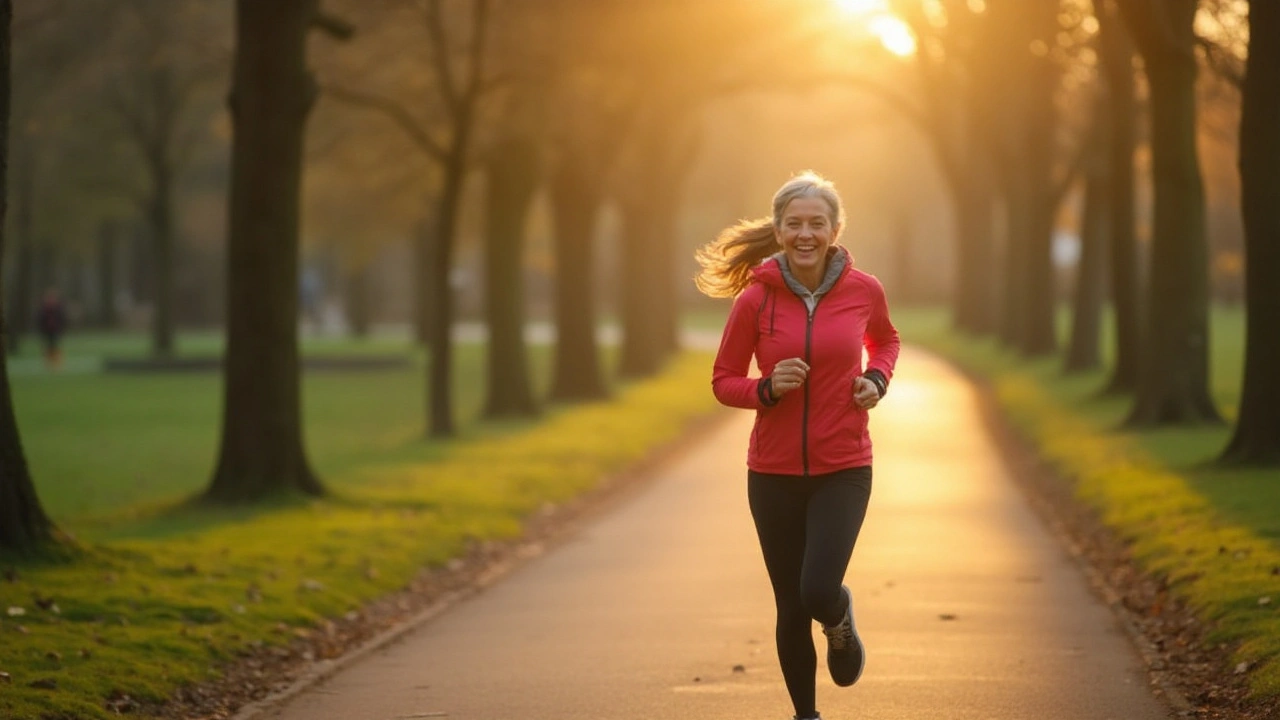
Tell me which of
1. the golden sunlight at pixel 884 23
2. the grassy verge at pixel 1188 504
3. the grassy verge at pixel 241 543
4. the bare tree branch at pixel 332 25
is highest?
the golden sunlight at pixel 884 23

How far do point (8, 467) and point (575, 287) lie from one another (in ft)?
73.2

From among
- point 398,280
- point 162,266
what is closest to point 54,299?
point 162,266

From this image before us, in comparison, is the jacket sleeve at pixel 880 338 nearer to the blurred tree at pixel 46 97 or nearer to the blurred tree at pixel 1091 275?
the blurred tree at pixel 46 97

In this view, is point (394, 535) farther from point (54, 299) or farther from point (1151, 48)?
point (54, 299)

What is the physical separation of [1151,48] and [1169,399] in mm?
3969

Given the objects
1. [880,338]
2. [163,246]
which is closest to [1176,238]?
[880,338]

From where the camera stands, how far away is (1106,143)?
36062 millimetres

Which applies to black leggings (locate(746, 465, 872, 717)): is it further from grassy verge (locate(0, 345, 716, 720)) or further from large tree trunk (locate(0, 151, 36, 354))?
large tree trunk (locate(0, 151, 36, 354))

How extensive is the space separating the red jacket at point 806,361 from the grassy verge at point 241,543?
3060 millimetres

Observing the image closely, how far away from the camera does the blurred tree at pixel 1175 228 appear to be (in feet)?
65.4

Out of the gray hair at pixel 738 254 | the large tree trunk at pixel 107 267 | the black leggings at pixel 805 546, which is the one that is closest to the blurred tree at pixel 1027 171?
the gray hair at pixel 738 254

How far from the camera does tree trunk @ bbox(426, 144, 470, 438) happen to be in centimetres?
2488

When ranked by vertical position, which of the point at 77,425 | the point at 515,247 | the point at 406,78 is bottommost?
the point at 77,425

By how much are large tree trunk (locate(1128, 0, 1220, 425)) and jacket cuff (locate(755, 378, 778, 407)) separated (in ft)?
43.4
